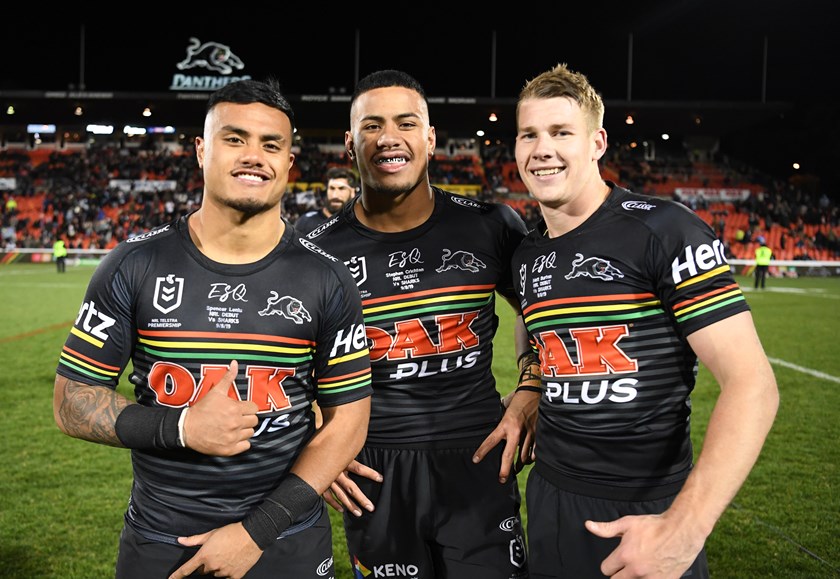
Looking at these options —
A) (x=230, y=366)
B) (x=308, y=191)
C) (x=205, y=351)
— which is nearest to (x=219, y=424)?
(x=230, y=366)

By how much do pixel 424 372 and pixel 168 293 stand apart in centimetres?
111

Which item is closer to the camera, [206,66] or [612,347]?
[612,347]

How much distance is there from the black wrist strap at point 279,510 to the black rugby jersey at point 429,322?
762 mm

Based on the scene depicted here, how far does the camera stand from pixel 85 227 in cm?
3441

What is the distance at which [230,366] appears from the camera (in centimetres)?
217

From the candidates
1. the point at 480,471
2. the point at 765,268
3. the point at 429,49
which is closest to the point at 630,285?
the point at 480,471

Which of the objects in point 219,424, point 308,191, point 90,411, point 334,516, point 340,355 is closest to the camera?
point 219,424

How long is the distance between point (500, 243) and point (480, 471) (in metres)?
0.99

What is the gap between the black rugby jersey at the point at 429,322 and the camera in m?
2.94

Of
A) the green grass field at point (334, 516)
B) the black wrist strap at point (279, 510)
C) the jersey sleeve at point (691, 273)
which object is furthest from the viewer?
the green grass field at point (334, 516)

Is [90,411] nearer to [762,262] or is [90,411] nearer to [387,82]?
[387,82]

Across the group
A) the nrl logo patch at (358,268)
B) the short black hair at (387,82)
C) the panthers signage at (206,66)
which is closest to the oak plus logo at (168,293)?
the nrl logo patch at (358,268)

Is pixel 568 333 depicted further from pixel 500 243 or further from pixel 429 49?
pixel 429 49

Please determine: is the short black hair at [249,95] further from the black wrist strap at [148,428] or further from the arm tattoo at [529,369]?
the arm tattoo at [529,369]
